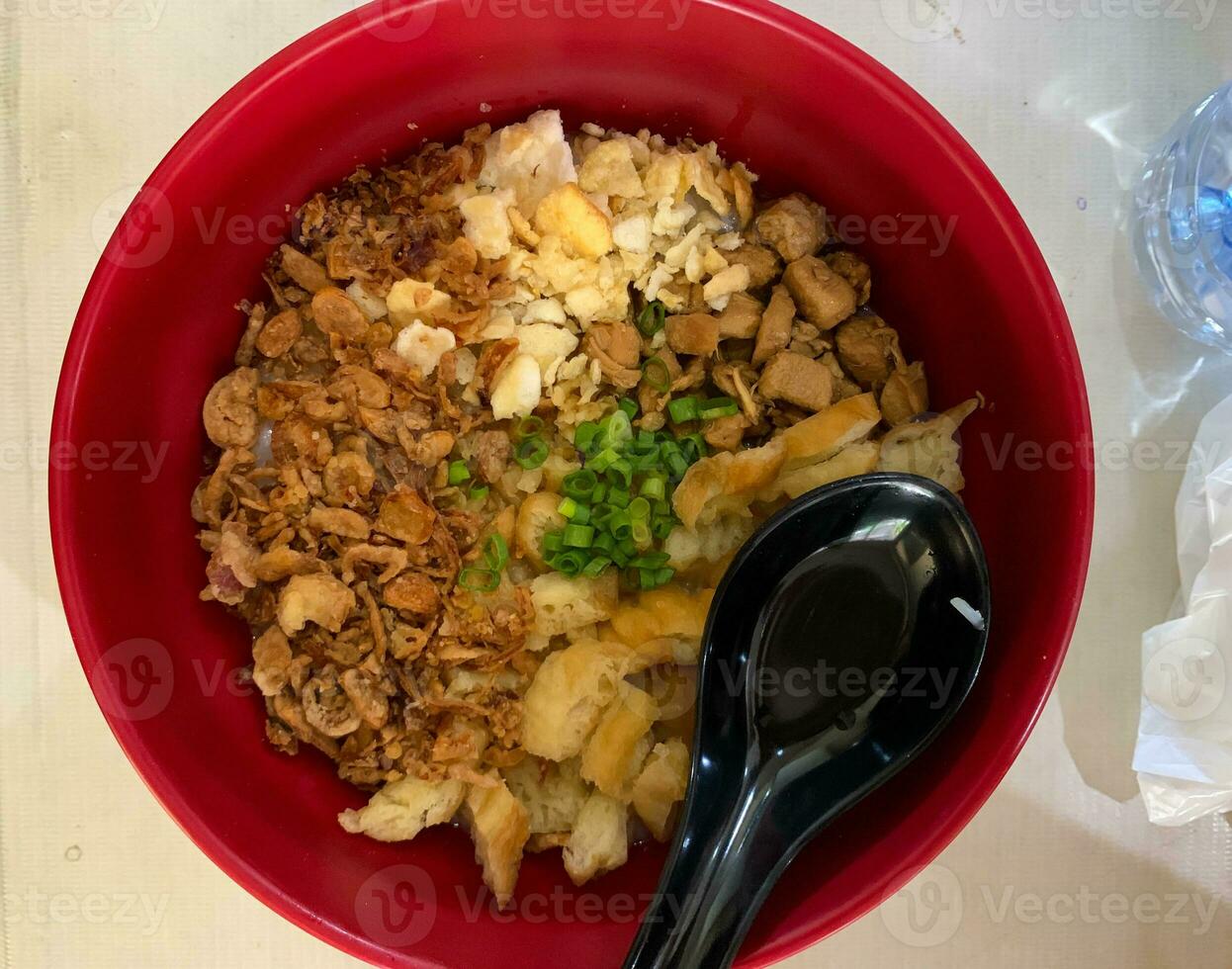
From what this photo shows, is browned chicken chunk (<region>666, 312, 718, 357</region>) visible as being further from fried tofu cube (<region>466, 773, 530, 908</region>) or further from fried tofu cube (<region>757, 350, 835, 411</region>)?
fried tofu cube (<region>466, 773, 530, 908</region>)

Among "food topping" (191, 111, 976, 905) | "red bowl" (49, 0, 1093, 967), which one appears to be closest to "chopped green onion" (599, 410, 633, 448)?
"food topping" (191, 111, 976, 905)

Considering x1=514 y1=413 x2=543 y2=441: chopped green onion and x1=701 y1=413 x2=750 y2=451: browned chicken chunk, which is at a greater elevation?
x1=514 y1=413 x2=543 y2=441: chopped green onion

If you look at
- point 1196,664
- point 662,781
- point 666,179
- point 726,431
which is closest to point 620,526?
point 726,431

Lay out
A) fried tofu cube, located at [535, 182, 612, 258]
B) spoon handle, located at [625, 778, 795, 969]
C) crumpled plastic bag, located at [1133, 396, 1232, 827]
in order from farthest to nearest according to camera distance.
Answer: crumpled plastic bag, located at [1133, 396, 1232, 827]
fried tofu cube, located at [535, 182, 612, 258]
spoon handle, located at [625, 778, 795, 969]

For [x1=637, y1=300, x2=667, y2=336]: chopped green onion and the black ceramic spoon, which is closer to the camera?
the black ceramic spoon
